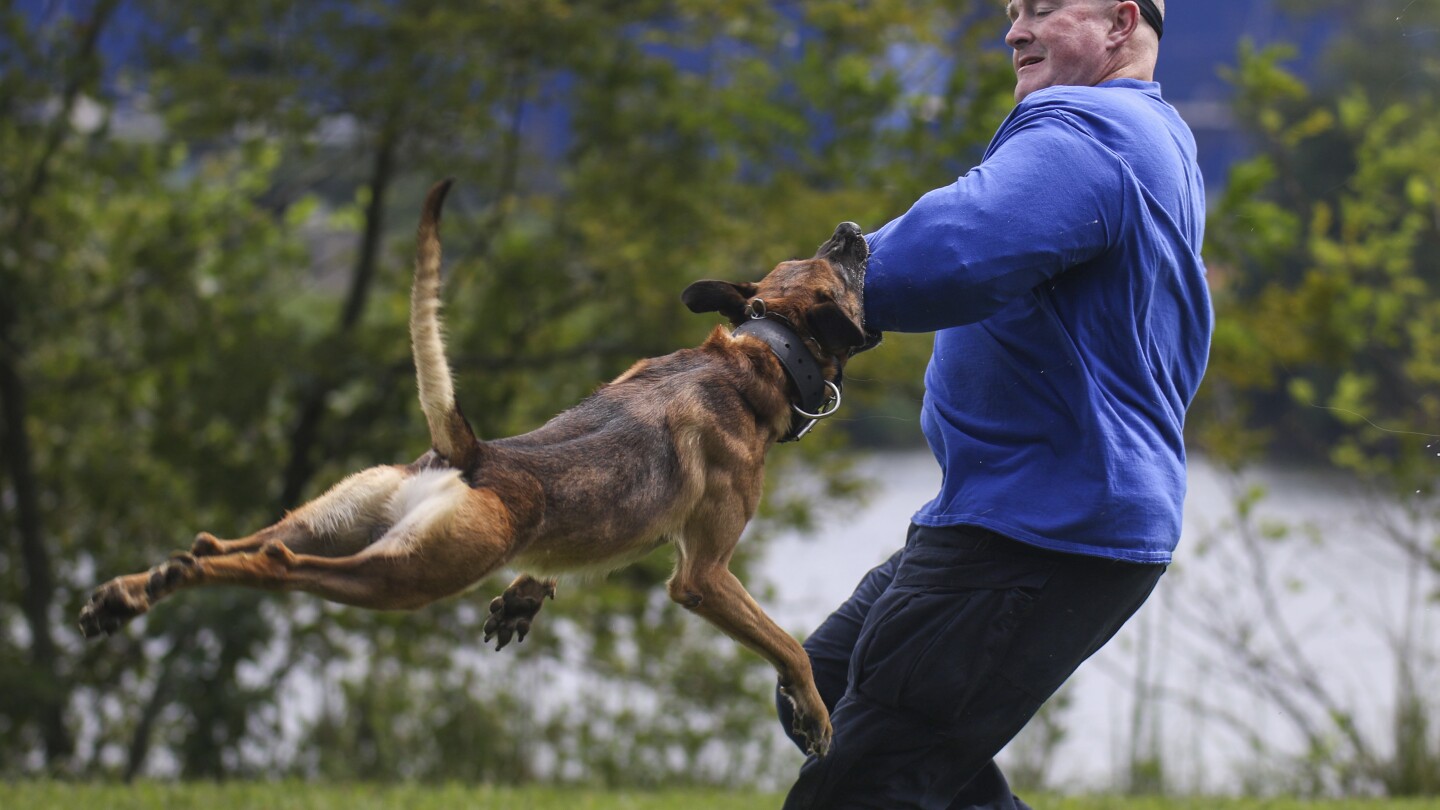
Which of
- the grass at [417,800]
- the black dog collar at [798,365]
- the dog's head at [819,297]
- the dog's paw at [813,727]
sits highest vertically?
the dog's head at [819,297]

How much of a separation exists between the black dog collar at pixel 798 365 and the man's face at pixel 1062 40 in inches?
28.2

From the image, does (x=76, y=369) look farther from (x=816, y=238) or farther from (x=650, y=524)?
(x=650, y=524)

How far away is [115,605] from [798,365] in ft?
4.66

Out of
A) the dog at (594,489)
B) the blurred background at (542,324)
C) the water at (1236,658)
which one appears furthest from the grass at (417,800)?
the dog at (594,489)

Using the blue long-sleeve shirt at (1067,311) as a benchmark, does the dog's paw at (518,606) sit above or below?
below

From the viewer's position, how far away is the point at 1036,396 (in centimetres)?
285

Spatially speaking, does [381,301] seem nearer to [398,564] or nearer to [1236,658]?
[1236,658]

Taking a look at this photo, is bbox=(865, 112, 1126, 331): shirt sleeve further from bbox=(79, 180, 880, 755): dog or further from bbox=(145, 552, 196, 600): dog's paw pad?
bbox=(145, 552, 196, 600): dog's paw pad

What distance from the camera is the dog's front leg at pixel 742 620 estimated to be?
9.84ft

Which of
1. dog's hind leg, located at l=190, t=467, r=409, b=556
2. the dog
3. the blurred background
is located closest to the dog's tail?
the dog

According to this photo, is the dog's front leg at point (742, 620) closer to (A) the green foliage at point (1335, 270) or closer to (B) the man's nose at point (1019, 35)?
(B) the man's nose at point (1019, 35)

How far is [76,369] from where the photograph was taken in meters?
8.55

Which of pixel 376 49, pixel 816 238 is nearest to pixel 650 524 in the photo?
pixel 816 238

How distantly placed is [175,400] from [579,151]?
108 inches
